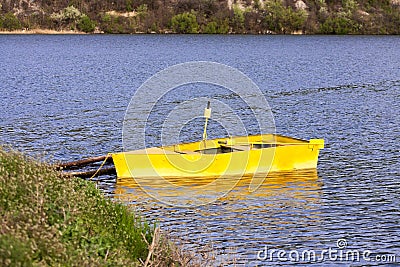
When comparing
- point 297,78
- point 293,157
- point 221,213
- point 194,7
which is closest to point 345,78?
point 297,78

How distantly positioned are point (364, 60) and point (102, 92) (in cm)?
3811

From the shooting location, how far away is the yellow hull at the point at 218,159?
22.0 m

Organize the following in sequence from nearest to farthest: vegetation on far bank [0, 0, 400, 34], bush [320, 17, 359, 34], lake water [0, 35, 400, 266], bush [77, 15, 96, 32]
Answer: lake water [0, 35, 400, 266] < bush [77, 15, 96, 32] < vegetation on far bank [0, 0, 400, 34] < bush [320, 17, 359, 34]

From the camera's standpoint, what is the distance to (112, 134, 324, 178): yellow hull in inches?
867

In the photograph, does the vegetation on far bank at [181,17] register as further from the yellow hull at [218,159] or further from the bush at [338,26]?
the yellow hull at [218,159]

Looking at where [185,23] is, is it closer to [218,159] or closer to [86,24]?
[86,24]

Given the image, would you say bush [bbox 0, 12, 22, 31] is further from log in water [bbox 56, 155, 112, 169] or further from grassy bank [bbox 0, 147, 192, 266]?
grassy bank [bbox 0, 147, 192, 266]

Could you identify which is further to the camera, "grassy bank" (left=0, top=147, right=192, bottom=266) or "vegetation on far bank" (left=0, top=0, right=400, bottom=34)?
"vegetation on far bank" (left=0, top=0, right=400, bottom=34)

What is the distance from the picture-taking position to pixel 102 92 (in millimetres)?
45062

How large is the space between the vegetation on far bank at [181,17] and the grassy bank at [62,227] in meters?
110

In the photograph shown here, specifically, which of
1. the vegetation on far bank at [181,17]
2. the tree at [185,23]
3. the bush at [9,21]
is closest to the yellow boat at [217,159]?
the tree at [185,23]

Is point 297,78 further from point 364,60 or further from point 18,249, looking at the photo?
point 18,249

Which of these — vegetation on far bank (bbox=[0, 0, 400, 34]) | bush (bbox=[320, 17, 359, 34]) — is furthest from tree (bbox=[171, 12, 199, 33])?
bush (bbox=[320, 17, 359, 34])

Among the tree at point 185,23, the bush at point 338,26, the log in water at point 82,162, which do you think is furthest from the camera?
the bush at point 338,26
